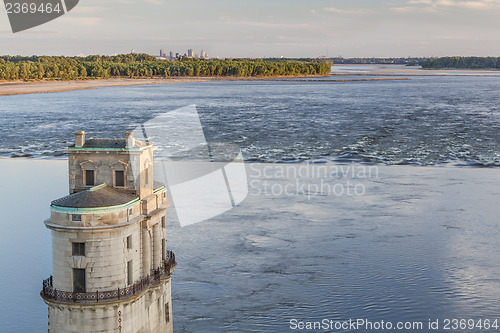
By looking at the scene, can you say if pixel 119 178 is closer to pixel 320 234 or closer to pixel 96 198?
pixel 96 198

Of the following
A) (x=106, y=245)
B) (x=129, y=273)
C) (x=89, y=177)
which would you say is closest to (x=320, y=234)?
(x=89, y=177)

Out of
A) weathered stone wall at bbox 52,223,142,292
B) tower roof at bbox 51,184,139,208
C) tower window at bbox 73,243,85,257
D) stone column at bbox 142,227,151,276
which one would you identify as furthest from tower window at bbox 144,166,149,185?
tower window at bbox 73,243,85,257

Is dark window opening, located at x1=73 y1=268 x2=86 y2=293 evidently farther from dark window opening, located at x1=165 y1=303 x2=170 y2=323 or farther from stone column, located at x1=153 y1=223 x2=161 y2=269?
dark window opening, located at x1=165 y1=303 x2=170 y2=323

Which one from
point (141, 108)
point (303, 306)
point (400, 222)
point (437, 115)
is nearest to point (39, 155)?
point (400, 222)

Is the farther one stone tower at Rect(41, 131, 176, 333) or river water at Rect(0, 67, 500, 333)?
river water at Rect(0, 67, 500, 333)

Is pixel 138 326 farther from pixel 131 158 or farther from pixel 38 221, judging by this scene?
pixel 38 221

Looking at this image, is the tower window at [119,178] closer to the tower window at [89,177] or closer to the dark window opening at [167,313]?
the tower window at [89,177]

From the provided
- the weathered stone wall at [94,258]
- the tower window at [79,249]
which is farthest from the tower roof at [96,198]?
the tower window at [79,249]
